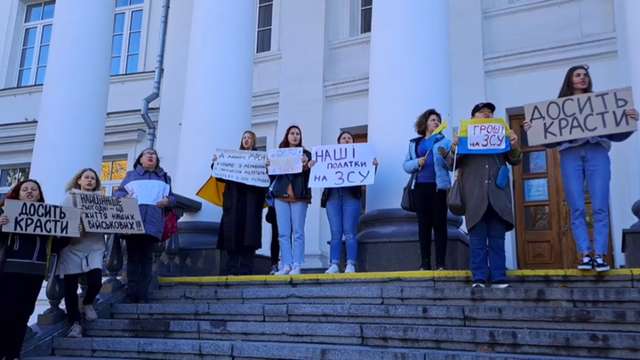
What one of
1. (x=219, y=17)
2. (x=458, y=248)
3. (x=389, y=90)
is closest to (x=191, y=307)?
(x=458, y=248)

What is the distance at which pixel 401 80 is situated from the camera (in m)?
8.03

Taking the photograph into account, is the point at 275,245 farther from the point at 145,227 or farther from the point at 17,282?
the point at 17,282

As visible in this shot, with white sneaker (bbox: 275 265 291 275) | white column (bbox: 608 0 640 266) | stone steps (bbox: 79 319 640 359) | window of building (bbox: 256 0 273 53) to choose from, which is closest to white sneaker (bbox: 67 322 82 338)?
stone steps (bbox: 79 319 640 359)

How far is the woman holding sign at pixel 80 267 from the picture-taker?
247 inches

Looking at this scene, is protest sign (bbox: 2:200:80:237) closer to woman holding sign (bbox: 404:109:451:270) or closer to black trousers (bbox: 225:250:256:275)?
black trousers (bbox: 225:250:256:275)

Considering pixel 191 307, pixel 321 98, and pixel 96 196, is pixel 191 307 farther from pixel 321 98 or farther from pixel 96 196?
pixel 321 98

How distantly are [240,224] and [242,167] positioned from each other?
63 cm

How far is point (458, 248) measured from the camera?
7426mm

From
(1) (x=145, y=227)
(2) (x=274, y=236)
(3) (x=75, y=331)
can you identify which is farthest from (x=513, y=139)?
(3) (x=75, y=331)

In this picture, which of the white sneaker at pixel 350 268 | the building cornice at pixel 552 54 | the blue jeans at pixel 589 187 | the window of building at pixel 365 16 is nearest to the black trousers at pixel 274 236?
the white sneaker at pixel 350 268

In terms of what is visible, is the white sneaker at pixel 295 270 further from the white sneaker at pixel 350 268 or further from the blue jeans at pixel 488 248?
Answer: the blue jeans at pixel 488 248

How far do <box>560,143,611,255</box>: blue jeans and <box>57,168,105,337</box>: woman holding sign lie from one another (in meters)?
4.20

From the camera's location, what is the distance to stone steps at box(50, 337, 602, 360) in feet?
15.3

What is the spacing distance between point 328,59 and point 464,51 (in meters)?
2.65
